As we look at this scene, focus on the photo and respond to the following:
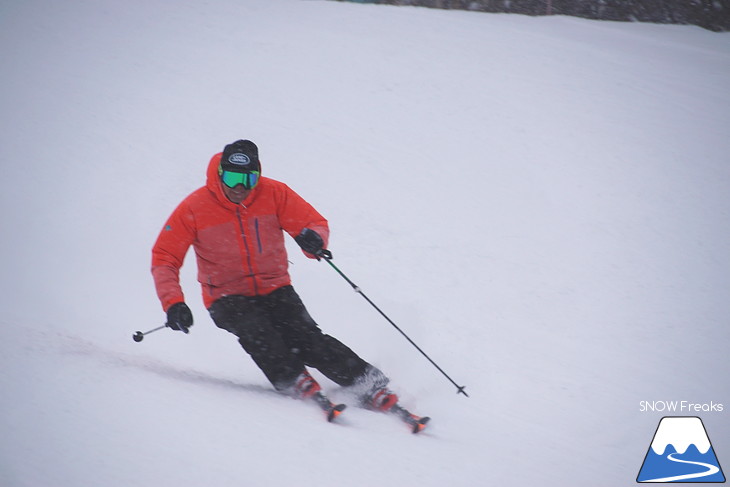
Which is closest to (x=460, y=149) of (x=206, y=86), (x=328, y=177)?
(x=328, y=177)

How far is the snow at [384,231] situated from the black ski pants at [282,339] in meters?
0.22

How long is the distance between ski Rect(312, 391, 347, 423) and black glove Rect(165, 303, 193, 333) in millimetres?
809

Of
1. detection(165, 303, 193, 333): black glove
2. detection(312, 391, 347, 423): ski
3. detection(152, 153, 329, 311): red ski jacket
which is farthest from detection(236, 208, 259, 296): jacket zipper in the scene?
detection(312, 391, 347, 423): ski

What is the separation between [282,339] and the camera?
3.70m

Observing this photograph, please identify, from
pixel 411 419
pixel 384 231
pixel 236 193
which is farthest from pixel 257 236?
pixel 384 231

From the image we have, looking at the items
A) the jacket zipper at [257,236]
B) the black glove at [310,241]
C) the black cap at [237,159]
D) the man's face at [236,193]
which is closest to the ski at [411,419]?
the black glove at [310,241]

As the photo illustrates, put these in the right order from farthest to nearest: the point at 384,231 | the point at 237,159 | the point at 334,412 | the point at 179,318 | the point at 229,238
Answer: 1. the point at 384,231
2. the point at 229,238
3. the point at 237,159
4. the point at 179,318
5. the point at 334,412

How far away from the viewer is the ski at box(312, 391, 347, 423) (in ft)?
10.7

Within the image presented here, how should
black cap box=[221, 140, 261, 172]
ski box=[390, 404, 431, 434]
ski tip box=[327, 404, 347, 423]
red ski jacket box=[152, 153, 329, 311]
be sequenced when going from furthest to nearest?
red ski jacket box=[152, 153, 329, 311]
black cap box=[221, 140, 261, 172]
ski box=[390, 404, 431, 434]
ski tip box=[327, 404, 347, 423]

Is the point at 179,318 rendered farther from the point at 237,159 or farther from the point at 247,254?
the point at 237,159

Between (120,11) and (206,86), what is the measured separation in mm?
3268

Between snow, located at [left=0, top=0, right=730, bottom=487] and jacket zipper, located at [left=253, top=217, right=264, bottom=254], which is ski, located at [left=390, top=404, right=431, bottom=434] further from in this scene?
jacket zipper, located at [left=253, top=217, right=264, bottom=254]

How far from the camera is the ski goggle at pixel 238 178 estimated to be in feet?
11.5

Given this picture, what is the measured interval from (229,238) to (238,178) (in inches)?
15.3
